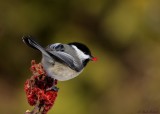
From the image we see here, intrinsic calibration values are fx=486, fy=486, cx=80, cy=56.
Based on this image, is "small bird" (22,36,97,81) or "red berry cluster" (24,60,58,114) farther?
"small bird" (22,36,97,81)

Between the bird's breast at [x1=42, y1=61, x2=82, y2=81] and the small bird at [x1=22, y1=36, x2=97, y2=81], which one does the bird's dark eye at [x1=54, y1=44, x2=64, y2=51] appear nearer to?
the small bird at [x1=22, y1=36, x2=97, y2=81]

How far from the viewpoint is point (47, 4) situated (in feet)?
20.2

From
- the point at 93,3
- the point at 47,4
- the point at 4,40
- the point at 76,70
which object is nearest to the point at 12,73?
the point at 4,40

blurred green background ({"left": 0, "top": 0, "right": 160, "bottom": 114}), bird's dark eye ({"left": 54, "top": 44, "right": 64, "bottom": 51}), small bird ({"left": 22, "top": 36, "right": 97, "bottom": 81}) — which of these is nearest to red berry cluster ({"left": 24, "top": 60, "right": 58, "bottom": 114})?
small bird ({"left": 22, "top": 36, "right": 97, "bottom": 81})

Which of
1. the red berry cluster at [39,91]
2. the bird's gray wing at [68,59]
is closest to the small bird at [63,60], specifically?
the bird's gray wing at [68,59]

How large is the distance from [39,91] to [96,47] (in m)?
Result: 3.61

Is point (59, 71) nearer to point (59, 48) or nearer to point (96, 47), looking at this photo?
point (59, 48)

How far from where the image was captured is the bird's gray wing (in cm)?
308

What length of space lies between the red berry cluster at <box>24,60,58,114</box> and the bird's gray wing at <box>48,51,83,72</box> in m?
0.30

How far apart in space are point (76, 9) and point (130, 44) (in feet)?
2.75

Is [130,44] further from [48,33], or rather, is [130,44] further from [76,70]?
[76,70]

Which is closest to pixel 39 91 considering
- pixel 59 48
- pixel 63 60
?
pixel 63 60

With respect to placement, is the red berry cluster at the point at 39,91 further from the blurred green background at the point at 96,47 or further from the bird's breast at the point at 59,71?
the blurred green background at the point at 96,47

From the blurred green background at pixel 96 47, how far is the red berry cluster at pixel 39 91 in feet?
10.0
